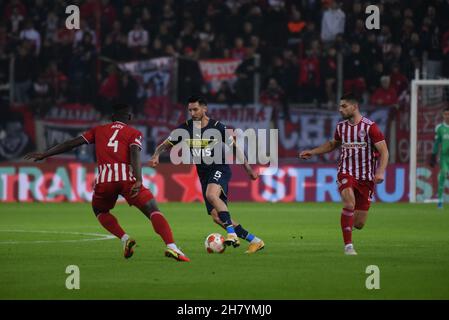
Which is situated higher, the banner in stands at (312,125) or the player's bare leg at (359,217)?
the banner in stands at (312,125)

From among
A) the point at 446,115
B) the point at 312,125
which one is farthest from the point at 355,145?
the point at 312,125

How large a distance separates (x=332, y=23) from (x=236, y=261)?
1582 cm

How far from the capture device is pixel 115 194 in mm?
13000

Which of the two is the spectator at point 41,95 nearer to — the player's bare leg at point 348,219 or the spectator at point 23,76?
the spectator at point 23,76

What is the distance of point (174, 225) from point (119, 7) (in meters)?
11.6

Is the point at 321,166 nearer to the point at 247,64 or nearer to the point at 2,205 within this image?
the point at 247,64

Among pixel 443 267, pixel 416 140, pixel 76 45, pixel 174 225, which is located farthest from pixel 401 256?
pixel 76 45

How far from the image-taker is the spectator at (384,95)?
1025 inches

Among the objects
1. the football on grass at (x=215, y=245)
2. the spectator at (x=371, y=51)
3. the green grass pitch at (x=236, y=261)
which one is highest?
the spectator at (x=371, y=51)

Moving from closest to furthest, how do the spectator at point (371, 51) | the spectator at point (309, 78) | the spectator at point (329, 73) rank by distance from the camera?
the spectator at point (329, 73) < the spectator at point (309, 78) < the spectator at point (371, 51)

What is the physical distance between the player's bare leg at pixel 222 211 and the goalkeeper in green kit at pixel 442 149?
11.3 meters

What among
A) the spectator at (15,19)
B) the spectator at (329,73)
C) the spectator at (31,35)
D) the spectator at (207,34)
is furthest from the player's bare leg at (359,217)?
the spectator at (15,19)

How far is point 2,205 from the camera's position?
82.5ft

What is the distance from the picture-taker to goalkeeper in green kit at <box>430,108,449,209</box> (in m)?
24.5
